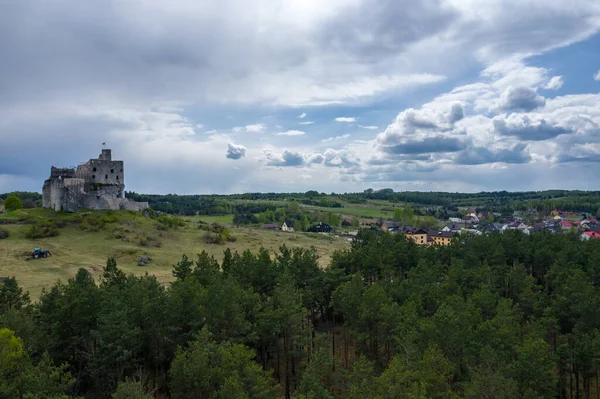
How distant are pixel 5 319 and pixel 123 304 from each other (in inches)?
354

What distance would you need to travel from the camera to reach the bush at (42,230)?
87.1 metres

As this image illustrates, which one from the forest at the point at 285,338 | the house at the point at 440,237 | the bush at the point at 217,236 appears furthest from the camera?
the house at the point at 440,237

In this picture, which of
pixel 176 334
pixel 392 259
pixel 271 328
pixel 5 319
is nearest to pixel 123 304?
pixel 176 334

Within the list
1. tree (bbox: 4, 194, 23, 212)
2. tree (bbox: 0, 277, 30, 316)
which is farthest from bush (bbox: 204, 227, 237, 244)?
tree (bbox: 0, 277, 30, 316)

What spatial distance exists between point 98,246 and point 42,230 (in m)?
12.8

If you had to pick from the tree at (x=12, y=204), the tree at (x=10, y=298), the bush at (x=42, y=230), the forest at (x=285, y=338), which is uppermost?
the tree at (x=12, y=204)

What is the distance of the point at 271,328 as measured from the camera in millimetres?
41812

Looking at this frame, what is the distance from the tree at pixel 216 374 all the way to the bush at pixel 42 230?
70570mm

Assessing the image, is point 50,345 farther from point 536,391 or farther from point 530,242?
point 530,242

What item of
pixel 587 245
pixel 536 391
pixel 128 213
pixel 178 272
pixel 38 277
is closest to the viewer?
pixel 536 391

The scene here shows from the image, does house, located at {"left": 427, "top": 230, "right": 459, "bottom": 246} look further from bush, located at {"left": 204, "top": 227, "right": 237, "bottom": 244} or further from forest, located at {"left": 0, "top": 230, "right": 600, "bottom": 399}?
forest, located at {"left": 0, "top": 230, "right": 600, "bottom": 399}

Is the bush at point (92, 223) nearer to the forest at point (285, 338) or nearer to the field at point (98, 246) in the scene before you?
the field at point (98, 246)

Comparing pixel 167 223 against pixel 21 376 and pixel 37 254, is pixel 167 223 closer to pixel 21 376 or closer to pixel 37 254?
A: pixel 37 254

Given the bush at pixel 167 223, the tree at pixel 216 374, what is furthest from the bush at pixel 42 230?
the tree at pixel 216 374
